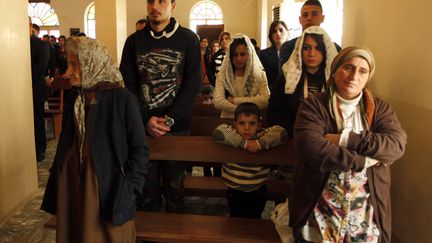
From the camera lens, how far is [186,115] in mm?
2545

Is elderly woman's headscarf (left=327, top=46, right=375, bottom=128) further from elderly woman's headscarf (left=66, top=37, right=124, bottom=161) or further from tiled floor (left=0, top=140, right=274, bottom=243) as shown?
tiled floor (left=0, top=140, right=274, bottom=243)

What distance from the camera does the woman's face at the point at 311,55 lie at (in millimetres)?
Result: 2297

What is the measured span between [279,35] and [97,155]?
8.03 feet

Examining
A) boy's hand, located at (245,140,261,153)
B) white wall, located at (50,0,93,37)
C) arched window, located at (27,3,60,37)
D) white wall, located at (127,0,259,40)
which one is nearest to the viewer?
boy's hand, located at (245,140,261,153)

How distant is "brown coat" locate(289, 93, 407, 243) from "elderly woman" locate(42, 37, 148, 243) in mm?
770

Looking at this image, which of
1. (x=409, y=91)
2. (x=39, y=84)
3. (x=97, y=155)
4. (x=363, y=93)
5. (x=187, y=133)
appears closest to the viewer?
(x=363, y=93)

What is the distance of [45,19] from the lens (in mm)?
16500

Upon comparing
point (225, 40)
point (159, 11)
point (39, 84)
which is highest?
point (225, 40)

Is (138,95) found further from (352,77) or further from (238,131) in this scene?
(352,77)

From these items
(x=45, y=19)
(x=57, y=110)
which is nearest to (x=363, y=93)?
(x=57, y=110)

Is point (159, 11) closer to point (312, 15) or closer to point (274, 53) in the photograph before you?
point (312, 15)

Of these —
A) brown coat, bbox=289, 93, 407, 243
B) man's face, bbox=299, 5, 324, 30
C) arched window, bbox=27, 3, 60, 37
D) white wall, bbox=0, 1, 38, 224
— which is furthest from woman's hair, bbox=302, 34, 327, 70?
arched window, bbox=27, 3, 60, 37

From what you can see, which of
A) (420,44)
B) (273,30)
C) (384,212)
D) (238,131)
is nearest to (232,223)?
(238,131)

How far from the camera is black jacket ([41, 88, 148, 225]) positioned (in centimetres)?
193
